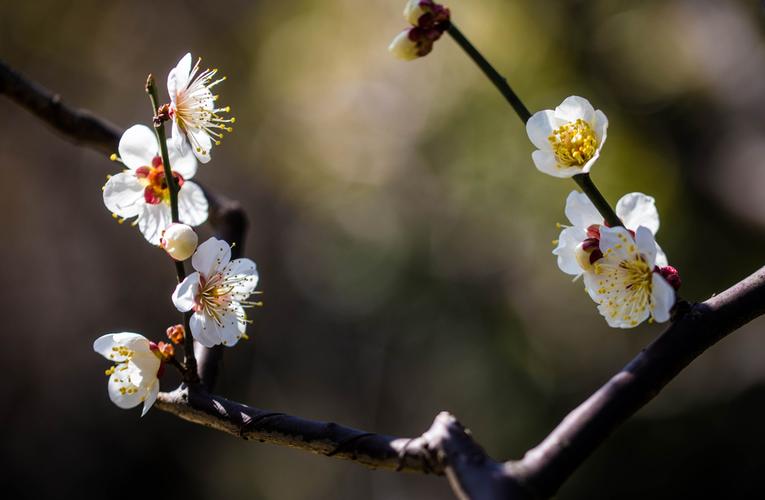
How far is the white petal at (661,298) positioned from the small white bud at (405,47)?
232 mm

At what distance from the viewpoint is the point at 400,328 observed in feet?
9.88

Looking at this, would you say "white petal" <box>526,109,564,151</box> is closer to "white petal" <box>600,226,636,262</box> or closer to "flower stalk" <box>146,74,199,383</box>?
"white petal" <box>600,226,636,262</box>

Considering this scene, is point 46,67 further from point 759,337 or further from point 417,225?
point 759,337

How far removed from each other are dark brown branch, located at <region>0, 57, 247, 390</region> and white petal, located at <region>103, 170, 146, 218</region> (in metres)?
0.20

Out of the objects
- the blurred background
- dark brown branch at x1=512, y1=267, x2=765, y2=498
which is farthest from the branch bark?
the blurred background

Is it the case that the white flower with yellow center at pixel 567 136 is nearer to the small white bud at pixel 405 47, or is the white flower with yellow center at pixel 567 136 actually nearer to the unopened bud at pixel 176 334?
the small white bud at pixel 405 47

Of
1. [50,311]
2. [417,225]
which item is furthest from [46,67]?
[417,225]

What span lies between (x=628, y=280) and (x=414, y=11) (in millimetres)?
241

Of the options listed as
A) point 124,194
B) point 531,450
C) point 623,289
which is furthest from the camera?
point 124,194

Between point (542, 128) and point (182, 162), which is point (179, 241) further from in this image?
point (542, 128)

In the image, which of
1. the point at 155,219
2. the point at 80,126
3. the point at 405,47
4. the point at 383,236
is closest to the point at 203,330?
the point at 155,219

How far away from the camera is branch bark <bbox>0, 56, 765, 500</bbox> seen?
41 cm

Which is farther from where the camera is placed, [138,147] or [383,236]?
[383,236]

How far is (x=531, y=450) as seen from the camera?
1.34ft
